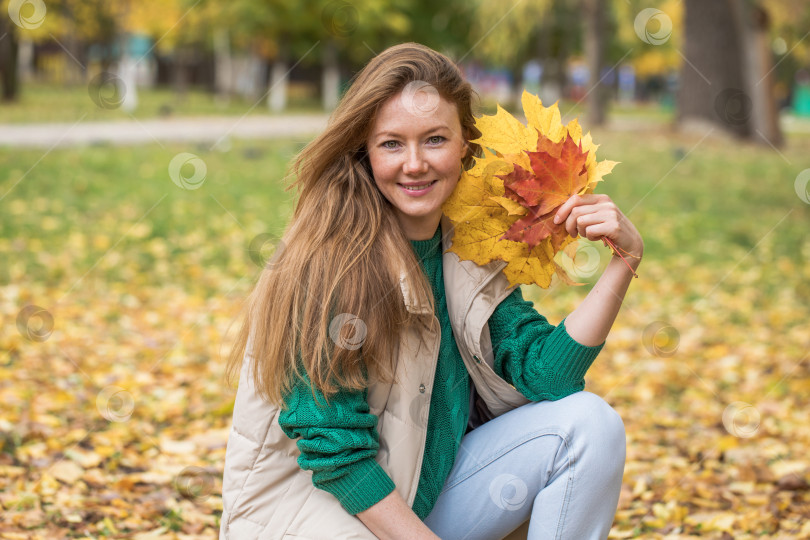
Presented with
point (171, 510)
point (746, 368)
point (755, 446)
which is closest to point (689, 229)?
point (746, 368)

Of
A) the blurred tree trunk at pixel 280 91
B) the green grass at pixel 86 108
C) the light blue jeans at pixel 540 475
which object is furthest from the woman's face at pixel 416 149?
the blurred tree trunk at pixel 280 91

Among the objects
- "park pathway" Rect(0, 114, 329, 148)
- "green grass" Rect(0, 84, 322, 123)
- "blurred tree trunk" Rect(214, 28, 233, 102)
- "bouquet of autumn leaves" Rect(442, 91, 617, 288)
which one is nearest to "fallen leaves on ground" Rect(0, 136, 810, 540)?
"bouquet of autumn leaves" Rect(442, 91, 617, 288)

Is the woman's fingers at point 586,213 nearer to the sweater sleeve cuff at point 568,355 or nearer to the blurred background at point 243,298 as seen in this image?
the sweater sleeve cuff at point 568,355

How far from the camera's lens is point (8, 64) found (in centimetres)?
1606

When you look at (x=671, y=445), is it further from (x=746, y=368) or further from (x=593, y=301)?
(x=593, y=301)

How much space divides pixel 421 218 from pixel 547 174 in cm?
33

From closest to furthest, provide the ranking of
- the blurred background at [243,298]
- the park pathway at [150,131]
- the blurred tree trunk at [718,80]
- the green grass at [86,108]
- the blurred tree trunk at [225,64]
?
the blurred background at [243,298] → the park pathway at [150,131] → the blurred tree trunk at [718,80] → the green grass at [86,108] → the blurred tree trunk at [225,64]

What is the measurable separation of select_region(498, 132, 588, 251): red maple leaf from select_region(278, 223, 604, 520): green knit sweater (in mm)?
206

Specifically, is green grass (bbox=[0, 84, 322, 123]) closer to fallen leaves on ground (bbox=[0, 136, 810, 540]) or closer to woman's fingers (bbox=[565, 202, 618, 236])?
fallen leaves on ground (bbox=[0, 136, 810, 540])

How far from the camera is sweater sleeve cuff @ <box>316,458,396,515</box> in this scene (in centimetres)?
171

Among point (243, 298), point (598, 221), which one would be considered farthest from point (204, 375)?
point (598, 221)

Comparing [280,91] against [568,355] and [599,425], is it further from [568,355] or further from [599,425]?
[599,425]

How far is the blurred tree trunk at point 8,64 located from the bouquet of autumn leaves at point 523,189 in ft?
52.5

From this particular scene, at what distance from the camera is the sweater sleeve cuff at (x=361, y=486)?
5.61 feet
